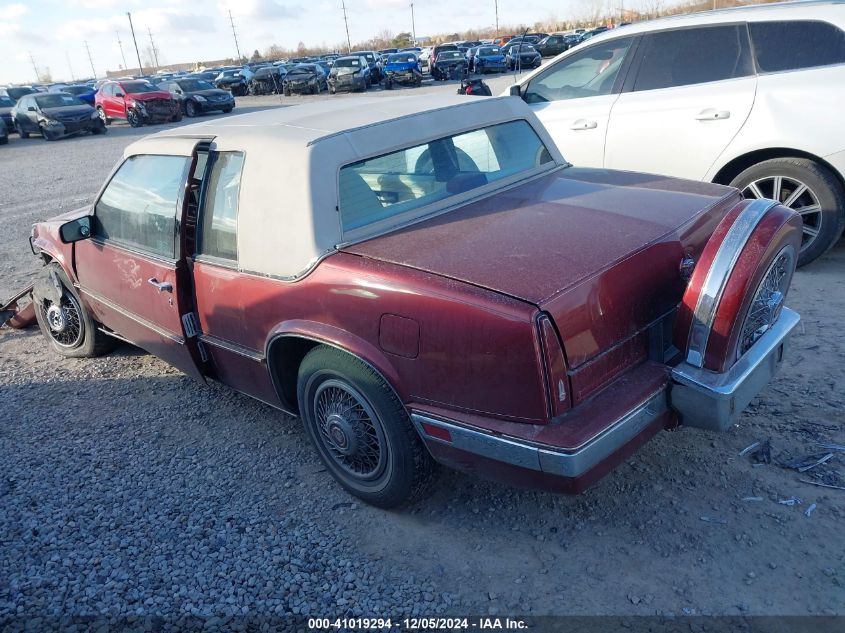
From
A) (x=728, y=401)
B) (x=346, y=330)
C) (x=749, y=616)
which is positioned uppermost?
(x=346, y=330)

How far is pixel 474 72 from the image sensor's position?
3081 centimetres

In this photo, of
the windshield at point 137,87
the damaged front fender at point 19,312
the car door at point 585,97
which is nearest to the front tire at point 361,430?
the damaged front fender at point 19,312

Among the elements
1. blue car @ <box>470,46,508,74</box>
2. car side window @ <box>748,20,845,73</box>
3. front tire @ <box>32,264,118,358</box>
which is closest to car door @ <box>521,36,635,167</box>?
car side window @ <box>748,20,845,73</box>

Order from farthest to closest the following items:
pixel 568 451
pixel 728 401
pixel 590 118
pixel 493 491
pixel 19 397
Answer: pixel 590 118
pixel 19 397
pixel 493 491
pixel 728 401
pixel 568 451

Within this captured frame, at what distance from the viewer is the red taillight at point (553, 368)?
2.26 m

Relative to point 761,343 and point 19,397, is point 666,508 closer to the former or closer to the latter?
point 761,343

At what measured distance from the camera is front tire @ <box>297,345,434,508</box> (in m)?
2.73

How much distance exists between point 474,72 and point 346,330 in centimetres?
3033

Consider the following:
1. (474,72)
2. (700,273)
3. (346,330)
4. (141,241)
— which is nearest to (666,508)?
(700,273)

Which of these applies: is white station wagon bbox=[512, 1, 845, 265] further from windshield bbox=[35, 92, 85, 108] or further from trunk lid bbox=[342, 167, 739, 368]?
windshield bbox=[35, 92, 85, 108]

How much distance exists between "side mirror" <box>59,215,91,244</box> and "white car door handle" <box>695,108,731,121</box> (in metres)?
4.43

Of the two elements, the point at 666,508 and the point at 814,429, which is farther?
the point at 814,429

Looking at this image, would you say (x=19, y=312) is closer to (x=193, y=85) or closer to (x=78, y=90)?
(x=193, y=85)

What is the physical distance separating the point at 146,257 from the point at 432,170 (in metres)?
1.65
